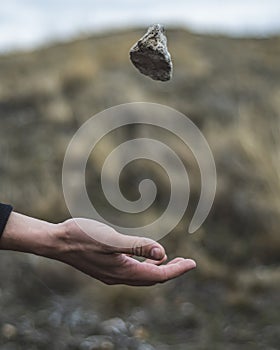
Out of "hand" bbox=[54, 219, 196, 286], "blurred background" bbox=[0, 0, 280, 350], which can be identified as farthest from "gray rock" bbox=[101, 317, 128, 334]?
"hand" bbox=[54, 219, 196, 286]

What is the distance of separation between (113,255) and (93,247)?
4cm

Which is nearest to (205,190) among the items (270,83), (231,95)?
(231,95)

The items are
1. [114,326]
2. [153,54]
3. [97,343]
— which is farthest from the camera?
[114,326]

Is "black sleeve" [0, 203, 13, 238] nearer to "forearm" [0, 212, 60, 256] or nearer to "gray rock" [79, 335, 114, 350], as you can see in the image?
"forearm" [0, 212, 60, 256]

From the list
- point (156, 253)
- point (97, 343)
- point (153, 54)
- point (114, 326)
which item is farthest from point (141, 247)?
point (114, 326)

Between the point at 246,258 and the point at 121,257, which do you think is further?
the point at 246,258

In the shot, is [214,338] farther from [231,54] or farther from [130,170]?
[231,54]

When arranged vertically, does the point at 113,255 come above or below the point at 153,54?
below

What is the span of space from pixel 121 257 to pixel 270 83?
222 inches

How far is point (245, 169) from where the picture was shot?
3.71 meters

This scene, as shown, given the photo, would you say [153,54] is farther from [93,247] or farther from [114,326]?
[114,326]

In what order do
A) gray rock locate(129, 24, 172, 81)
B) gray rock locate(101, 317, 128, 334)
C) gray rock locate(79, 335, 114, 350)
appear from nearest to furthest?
1. gray rock locate(129, 24, 172, 81)
2. gray rock locate(79, 335, 114, 350)
3. gray rock locate(101, 317, 128, 334)

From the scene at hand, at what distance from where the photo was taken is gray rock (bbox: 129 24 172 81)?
1.23 metres

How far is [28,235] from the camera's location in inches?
50.8
